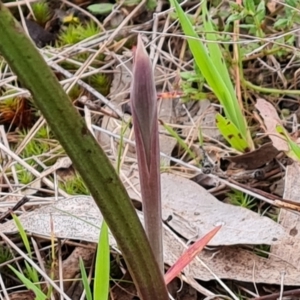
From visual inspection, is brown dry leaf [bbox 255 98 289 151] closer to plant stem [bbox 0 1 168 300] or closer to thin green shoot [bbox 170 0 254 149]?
thin green shoot [bbox 170 0 254 149]

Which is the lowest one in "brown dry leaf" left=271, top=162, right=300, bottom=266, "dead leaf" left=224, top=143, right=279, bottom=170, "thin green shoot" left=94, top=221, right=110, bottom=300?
"brown dry leaf" left=271, top=162, right=300, bottom=266

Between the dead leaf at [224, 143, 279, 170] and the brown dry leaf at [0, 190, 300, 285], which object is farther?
the dead leaf at [224, 143, 279, 170]

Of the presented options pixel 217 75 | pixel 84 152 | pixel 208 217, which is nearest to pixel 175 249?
pixel 208 217

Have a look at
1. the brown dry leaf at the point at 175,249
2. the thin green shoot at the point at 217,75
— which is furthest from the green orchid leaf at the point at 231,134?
the brown dry leaf at the point at 175,249

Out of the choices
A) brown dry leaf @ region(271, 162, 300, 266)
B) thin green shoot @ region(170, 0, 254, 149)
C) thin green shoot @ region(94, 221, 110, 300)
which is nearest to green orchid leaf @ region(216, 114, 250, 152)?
thin green shoot @ region(170, 0, 254, 149)

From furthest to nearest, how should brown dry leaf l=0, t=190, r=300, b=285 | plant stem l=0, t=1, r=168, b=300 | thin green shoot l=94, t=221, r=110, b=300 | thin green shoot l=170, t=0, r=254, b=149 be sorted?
1. thin green shoot l=170, t=0, r=254, b=149
2. brown dry leaf l=0, t=190, r=300, b=285
3. thin green shoot l=94, t=221, r=110, b=300
4. plant stem l=0, t=1, r=168, b=300

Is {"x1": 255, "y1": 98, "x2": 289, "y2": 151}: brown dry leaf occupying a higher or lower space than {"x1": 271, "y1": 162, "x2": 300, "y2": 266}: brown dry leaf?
higher

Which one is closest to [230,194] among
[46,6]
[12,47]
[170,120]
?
[170,120]

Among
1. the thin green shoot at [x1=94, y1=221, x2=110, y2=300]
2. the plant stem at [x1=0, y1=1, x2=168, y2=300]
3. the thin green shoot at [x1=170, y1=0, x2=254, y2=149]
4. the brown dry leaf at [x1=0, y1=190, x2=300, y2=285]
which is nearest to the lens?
the plant stem at [x1=0, y1=1, x2=168, y2=300]
